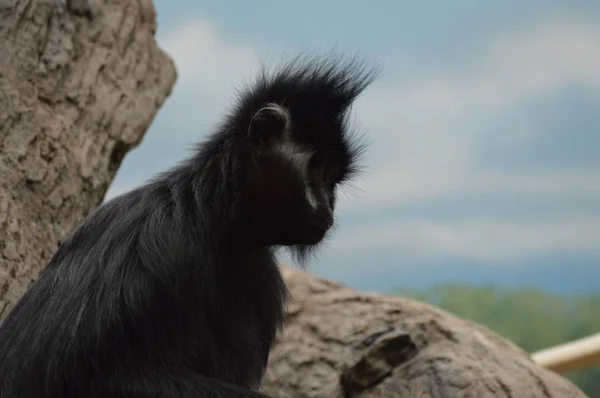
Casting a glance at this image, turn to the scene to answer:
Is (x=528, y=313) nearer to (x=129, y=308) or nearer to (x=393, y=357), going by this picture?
(x=393, y=357)

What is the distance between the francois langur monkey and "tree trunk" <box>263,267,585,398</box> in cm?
85

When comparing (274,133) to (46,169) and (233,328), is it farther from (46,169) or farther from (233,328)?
(46,169)

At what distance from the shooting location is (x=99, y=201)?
579cm

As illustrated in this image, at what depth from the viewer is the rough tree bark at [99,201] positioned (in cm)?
512

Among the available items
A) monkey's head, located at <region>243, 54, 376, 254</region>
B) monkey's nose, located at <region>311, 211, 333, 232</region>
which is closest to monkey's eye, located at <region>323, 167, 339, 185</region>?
monkey's head, located at <region>243, 54, 376, 254</region>

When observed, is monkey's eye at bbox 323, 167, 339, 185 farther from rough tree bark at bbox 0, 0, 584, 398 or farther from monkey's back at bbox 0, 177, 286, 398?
rough tree bark at bbox 0, 0, 584, 398

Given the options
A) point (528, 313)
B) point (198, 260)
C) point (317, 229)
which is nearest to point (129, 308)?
point (198, 260)

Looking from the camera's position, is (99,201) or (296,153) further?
(99,201)

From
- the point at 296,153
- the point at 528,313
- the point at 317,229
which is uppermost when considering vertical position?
the point at 296,153

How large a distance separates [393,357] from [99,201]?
6.56 ft

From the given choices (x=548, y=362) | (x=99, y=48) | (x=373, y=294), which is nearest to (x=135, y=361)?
(x=373, y=294)

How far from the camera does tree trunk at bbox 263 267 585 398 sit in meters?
5.07

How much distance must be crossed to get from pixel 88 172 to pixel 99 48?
0.88 meters

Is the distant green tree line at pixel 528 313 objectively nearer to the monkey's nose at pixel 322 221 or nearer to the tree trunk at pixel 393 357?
the tree trunk at pixel 393 357
